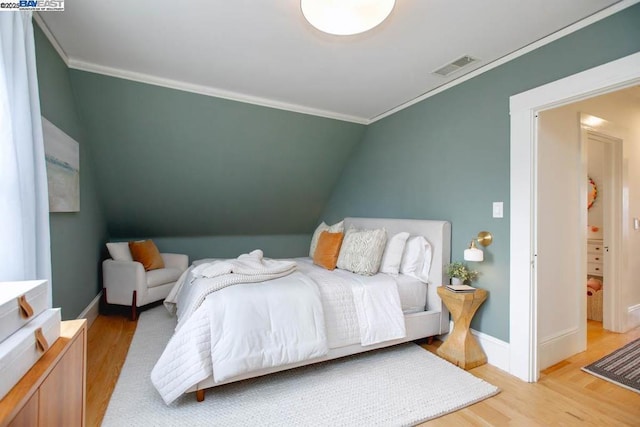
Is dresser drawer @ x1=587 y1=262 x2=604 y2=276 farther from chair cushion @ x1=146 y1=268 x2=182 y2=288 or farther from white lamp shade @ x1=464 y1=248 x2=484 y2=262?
chair cushion @ x1=146 y1=268 x2=182 y2=288

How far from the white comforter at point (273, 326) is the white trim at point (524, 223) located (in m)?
0.85

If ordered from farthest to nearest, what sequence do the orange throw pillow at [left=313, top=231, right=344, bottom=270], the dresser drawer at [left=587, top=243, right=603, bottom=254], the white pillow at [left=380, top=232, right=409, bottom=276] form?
the dresser drawer at [left=587, top=243, right=603, bottom=254], the orange throw pillow at [left=313, top=231, right=344, bottom=270], the white pillow at [left=380, top=232, right=409, bottom=276]

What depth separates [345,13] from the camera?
1574 millimetres

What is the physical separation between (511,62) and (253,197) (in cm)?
331

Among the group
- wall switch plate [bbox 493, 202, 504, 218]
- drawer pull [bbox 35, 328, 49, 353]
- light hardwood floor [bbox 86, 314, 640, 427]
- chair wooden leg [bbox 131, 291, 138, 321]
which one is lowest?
light hardwood floor [bbox 86, 314, 640, 427]

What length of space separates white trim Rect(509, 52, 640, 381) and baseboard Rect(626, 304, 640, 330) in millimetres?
1974

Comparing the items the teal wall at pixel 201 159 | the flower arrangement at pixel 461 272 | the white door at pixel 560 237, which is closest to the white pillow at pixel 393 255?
the flower arrangement at pixel 461 272

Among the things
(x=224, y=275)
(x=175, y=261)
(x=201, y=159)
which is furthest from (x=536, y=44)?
(x=175, y=261)

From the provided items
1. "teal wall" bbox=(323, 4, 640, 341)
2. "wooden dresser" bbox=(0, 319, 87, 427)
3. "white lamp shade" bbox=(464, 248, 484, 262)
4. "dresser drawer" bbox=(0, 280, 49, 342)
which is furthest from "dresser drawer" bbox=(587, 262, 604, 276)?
"dresser drawer" bbox=(0, 280, 49, 342)

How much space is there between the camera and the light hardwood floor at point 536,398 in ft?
5.87

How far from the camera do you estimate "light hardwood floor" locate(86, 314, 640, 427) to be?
5.87 feet

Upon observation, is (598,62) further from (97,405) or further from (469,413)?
(97,405)

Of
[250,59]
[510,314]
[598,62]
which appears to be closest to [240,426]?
[510,314]

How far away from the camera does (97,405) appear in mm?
Result: 1832
